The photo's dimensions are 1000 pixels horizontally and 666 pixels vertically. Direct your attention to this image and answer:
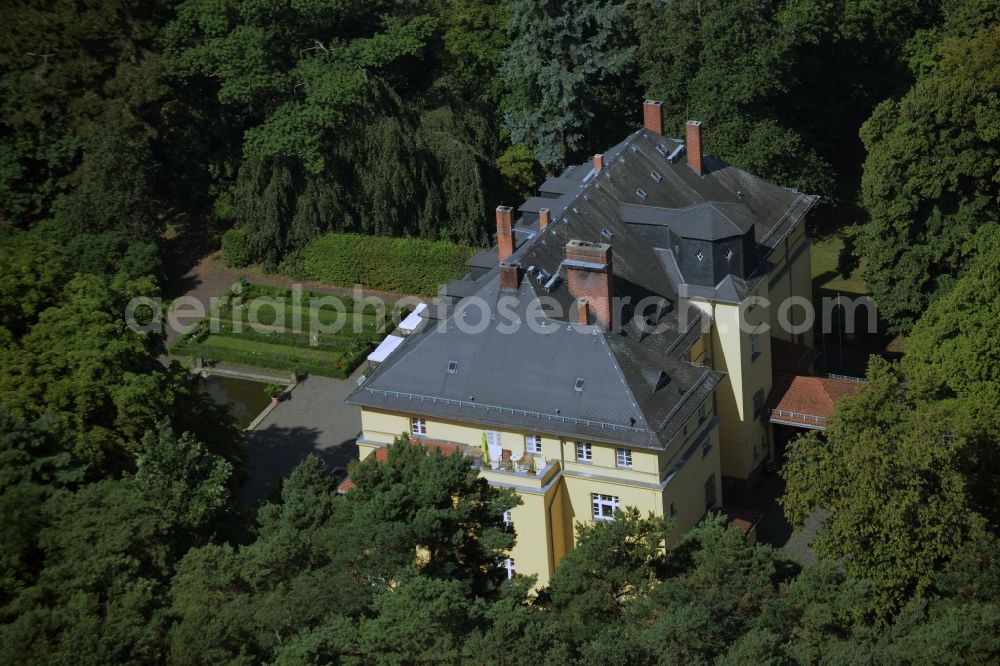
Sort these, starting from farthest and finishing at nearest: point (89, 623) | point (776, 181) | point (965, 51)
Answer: point (776, 181) < point (965, 51) < point (89, 623)

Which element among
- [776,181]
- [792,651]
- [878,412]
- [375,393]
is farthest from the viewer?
[776,181]

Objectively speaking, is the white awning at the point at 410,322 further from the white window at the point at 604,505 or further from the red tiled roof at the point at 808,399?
the white window at the point at 604,505

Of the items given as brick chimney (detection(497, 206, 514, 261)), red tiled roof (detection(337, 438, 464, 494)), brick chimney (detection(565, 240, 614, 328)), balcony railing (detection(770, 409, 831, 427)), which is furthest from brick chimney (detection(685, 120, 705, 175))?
red tiled roof (detection(337, 438, 464, 494))

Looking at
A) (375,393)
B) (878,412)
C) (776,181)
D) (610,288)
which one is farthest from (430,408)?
(776,181)

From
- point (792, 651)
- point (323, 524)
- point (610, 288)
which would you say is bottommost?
point (792, 651)

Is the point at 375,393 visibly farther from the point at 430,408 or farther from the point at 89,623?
the point at 89,623

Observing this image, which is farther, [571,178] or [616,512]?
[571,178]
